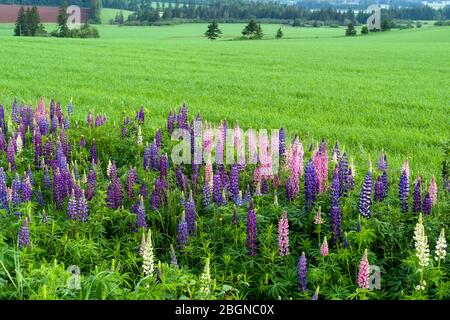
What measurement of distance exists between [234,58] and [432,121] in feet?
75.0

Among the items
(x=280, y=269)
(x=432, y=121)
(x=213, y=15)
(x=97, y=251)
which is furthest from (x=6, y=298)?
(x=213, y=15)

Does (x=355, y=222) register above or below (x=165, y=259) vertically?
above

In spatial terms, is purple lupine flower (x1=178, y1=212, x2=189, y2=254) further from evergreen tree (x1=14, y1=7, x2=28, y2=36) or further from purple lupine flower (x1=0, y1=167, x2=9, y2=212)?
evergreen tree (x1=14, y1=7, x2=28, y2=36)

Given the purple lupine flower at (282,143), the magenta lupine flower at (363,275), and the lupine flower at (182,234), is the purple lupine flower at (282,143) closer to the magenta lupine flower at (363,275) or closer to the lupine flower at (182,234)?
the lupine flower at (182,234)

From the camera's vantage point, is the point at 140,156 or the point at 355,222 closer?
the point at 355,222

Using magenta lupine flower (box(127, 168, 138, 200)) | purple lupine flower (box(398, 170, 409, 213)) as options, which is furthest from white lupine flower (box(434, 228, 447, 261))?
magenta lupine flower (box(127, 168, 138, 200))

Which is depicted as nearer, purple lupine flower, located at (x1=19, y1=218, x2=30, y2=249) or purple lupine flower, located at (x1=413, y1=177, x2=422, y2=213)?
purple lupine flower, located at (x1=19, y1=218, x2=30, y2=249)

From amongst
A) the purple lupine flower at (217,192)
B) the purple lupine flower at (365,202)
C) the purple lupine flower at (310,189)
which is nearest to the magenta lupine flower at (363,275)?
the purple lupine flower at (365,202)

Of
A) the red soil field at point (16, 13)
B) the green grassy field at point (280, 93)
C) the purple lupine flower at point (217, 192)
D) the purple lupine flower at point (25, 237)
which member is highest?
the red soil field at point (16, 13)

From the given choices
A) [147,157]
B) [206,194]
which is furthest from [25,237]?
[147,157]

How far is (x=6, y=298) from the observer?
3812 mm
